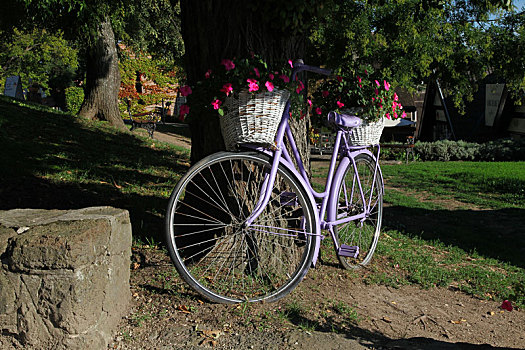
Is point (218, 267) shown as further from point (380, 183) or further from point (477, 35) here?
point (477, 35)

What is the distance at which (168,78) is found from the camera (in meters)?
37.3

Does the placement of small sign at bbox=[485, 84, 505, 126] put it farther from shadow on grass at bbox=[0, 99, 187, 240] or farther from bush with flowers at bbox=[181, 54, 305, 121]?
bush with flowers at bbox=[181, 54, 305, 121]

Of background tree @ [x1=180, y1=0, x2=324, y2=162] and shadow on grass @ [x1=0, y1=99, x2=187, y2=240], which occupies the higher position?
background tree @ [x1=180, y1=0, x2=324, y2=162]

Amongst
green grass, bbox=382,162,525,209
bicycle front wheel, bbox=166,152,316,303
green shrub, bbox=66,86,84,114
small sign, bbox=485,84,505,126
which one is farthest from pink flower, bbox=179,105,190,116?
green shrub, bbox=66,86,84,114

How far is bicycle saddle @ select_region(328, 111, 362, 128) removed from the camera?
148 inches

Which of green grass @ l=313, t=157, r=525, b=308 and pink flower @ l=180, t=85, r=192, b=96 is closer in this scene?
pink flower @ l=180, t=85, r=192, b=96

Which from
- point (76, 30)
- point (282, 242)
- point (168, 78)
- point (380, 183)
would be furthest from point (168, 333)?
point (168, 78)

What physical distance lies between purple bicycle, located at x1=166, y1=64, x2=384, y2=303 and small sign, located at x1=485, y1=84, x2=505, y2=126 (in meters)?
25.3

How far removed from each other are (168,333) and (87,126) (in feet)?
35.5

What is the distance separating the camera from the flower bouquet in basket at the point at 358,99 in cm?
394

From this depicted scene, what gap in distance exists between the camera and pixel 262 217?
3498 mm

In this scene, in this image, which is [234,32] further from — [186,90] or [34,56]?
[34,56]

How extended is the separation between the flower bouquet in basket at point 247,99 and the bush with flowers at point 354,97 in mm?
892

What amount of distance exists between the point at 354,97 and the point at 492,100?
2650 cm
